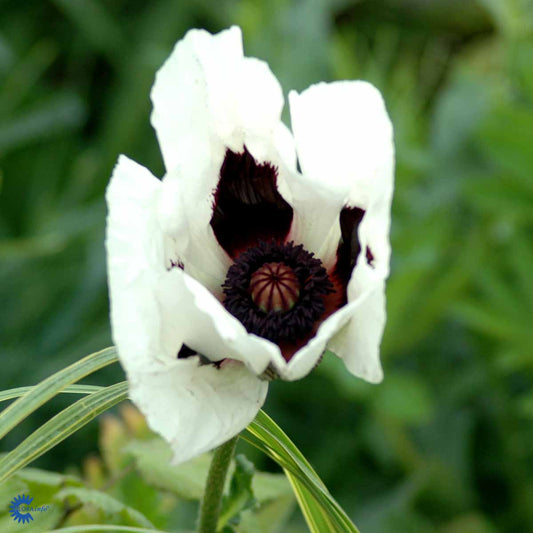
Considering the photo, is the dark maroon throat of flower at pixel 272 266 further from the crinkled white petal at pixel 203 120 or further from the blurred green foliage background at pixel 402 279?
the blurred green foliage background at pixel 402 279

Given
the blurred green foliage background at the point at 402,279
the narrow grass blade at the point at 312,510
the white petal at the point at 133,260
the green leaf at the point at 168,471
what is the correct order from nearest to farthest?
the white petal at the point at 133,260
the narrow grass blade at the point at 312,510
the green leaf at the point at 168,471
the blurred green foliage background at the point at 402,279

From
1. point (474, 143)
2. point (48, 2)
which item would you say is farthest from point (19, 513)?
point (48, 2)

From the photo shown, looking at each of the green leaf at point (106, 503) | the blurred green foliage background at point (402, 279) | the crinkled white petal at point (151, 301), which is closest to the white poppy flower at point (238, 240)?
the crinkled white petal at point (151, 301)

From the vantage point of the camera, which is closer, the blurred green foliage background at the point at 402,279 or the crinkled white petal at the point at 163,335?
the crinkled white petal at the point at 163,335

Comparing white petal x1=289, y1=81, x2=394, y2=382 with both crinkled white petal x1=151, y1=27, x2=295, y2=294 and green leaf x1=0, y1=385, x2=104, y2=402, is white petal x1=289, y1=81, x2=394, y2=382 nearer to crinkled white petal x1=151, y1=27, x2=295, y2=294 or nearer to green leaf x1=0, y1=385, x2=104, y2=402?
crinkled white petal x1=151, y1=27, x2=295, y2=294

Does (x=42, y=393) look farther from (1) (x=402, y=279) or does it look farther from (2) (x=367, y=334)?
(1) (x=402, y=279)

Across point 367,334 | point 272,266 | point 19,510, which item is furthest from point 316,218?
point 19,510
